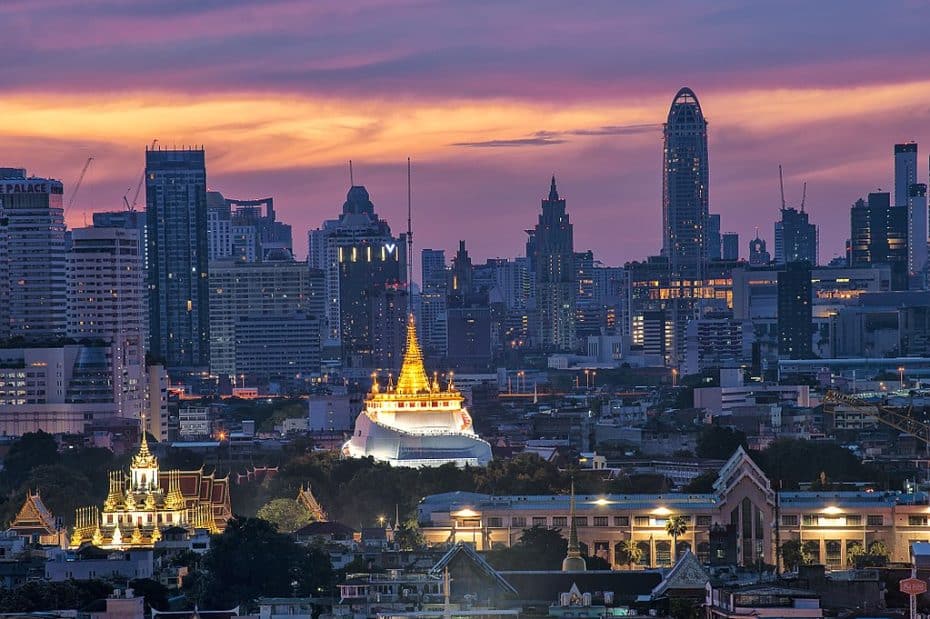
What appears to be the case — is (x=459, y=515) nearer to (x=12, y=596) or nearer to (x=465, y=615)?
(x=12, y=596)

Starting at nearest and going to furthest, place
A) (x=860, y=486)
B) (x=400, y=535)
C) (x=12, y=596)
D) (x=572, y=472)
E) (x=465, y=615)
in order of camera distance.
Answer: (x=465, y=615), (x=12, y=596), (x=400, y=535), (x=860, y=486), (x=572, y=472)

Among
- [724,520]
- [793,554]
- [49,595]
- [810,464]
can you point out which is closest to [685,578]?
[49,595]

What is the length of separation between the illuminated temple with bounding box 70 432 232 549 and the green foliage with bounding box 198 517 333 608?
663 inches

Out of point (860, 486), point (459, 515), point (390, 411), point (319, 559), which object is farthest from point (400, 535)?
point (390, 411)

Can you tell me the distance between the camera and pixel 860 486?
163 m

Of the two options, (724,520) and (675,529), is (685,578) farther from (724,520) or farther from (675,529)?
(724,520)

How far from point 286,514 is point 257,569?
119 ft

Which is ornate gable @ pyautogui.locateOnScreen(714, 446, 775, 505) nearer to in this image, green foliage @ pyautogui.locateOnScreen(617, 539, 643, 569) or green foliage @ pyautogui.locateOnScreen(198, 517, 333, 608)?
green foliage @ pyautogui.locateOnScreen(617, 539, 643, 569)

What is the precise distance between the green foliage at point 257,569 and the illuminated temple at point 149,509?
16848 millimetres

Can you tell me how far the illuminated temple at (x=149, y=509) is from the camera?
148m

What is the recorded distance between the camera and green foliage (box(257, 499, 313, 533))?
506ft

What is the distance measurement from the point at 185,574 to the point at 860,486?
4330cm

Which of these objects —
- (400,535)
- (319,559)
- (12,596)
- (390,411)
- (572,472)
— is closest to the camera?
(12,596)

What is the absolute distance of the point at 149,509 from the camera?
497ft
